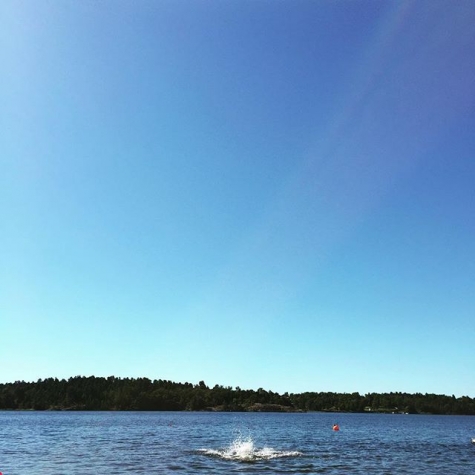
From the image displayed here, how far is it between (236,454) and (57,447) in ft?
83.9

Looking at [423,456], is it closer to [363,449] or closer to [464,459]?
[464,459]

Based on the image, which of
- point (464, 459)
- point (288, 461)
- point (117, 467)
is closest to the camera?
point (117, 467)

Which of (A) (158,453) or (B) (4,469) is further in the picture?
(A) (158,453)

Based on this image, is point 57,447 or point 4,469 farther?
point 57,447

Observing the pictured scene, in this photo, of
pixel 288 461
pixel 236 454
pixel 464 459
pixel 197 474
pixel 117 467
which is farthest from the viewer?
pixel 464 459

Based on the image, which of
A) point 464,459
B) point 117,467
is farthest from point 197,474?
point 464,459

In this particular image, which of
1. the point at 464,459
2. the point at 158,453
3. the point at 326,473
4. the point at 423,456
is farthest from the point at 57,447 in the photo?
the point at 464,459

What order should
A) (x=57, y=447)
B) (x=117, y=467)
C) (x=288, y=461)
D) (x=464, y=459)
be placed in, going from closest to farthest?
1. (x=117, y=467)
2. (x=288, y=461)
3. (x=464, y=459)
4. (x=57, y=447)

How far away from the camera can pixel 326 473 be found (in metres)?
43.2

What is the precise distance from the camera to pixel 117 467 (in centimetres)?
4469

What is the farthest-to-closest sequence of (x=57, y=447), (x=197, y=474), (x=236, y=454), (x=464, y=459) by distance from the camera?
1. (x=57, y=447)
2. (x=464, y=459)
3. (x=236, y=454)
4. (x=197, y=474)

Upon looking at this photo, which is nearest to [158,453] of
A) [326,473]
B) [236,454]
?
[236,454]

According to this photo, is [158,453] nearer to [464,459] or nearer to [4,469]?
[4,469]

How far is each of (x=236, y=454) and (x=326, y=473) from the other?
1554 centimetres
